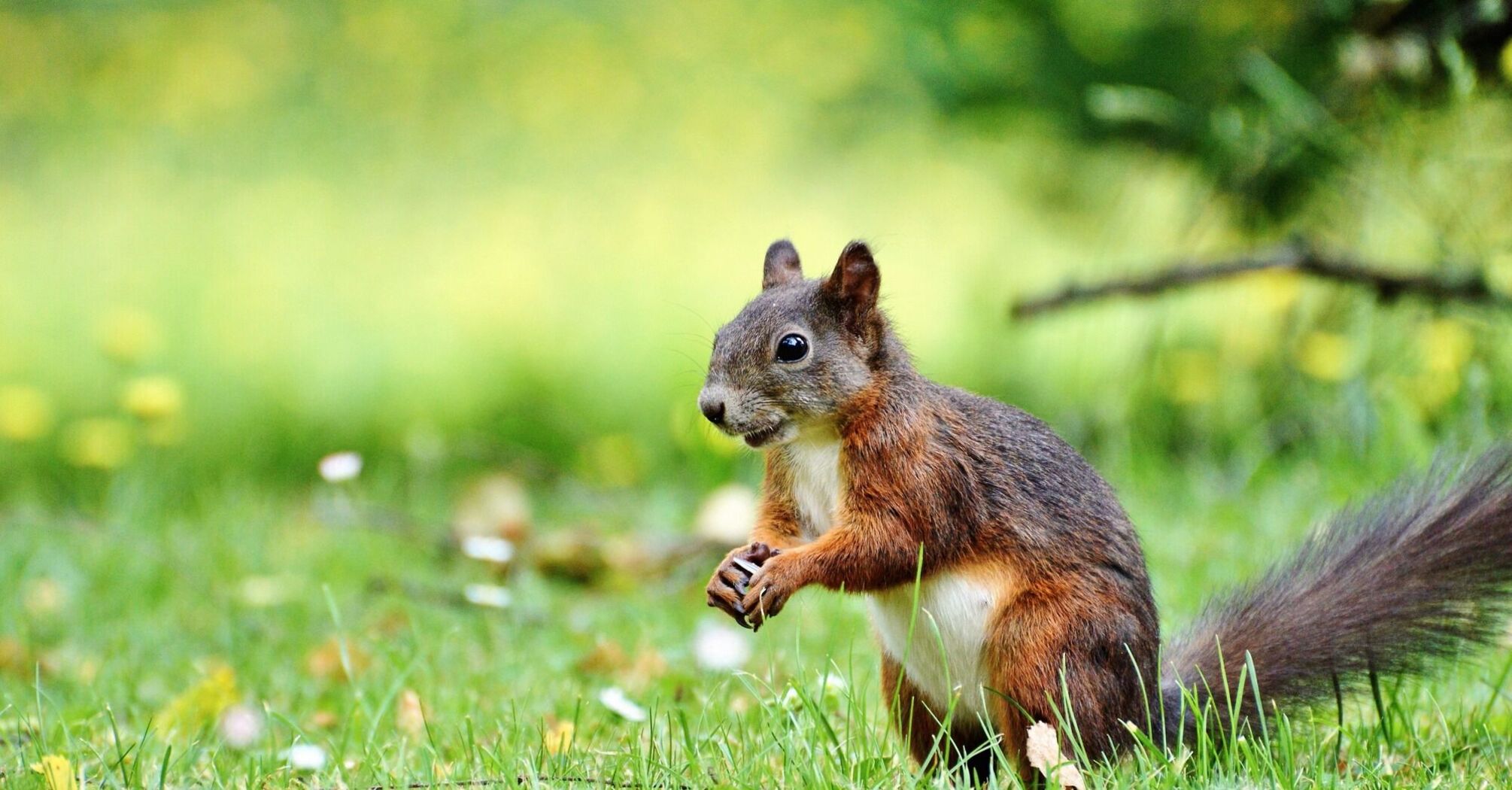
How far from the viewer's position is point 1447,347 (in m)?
3.95

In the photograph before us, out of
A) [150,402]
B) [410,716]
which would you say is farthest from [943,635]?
[150,402]

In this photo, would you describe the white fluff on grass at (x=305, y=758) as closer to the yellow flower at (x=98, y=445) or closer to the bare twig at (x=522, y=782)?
the bare twig at (x=522, y=782)

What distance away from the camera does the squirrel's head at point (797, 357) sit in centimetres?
197

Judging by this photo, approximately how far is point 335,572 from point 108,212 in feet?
10.5

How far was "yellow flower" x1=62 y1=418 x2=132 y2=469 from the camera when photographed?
4.42m

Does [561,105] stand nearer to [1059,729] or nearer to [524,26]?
[524,26]

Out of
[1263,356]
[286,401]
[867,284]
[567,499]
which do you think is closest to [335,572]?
[567,499]

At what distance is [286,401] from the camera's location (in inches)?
195

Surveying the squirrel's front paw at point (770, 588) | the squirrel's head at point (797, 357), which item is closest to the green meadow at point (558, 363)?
the squirrel's front paw at point (770, 588)

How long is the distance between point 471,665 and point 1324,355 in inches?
104

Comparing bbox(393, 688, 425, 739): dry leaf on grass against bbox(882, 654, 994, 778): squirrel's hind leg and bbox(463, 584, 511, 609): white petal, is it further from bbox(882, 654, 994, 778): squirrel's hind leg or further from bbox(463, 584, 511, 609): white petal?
bbox(882, 654, 994, 778): squirrel's hind leg

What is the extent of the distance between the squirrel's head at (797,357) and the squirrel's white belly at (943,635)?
251 millimetres

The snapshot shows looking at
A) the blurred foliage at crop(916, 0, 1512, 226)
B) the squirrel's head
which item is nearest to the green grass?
the squirrel's head

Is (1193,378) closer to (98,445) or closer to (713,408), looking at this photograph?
(713,408)
